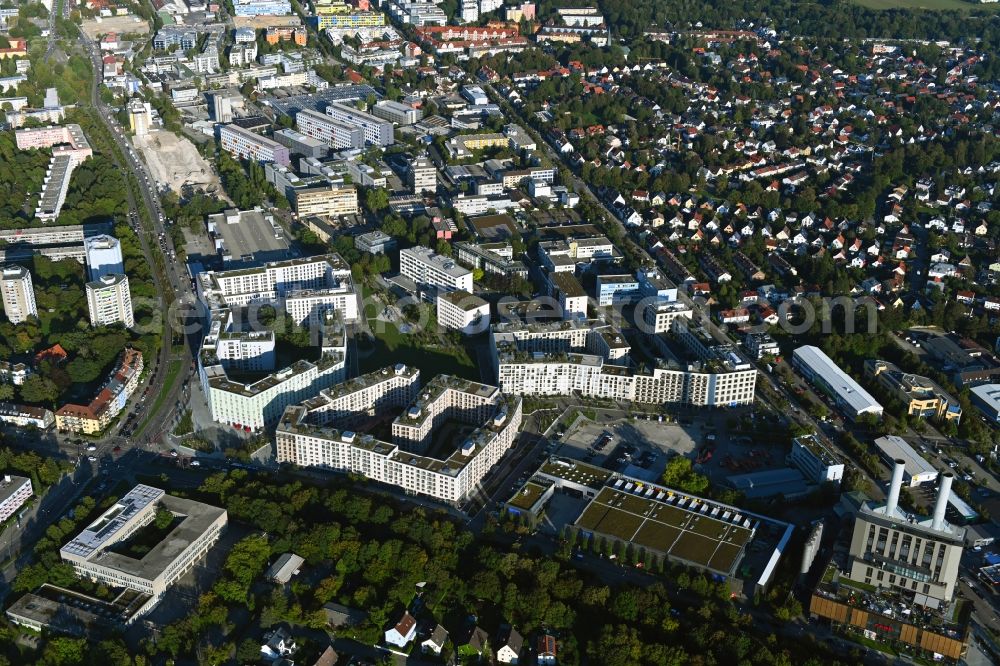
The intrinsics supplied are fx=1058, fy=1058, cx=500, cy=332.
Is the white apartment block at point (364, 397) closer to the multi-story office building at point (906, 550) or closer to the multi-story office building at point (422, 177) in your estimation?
the multi-story office building at point (906, 550)

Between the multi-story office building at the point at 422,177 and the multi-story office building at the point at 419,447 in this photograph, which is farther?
the multi-story office building at the point at 422,177

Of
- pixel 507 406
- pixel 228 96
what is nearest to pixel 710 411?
pixel 507 406

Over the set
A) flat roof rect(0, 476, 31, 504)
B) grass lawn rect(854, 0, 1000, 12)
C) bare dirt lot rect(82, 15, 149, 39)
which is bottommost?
flat roof rect(0, 476, 31, 504)

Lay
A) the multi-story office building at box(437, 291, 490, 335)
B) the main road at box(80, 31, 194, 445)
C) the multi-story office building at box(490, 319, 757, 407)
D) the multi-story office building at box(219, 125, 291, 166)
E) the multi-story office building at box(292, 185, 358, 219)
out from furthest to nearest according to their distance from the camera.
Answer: the multi-story office building at box(219, 125, 291, 166) < the multi-story office building at box(292, 185, 358, 219) < the multi-story office building at box(437, 291, 490, 335) < the multi-story office building at box(490, 319, 757, 407) < the main road at box(80, 31, 194, 445)

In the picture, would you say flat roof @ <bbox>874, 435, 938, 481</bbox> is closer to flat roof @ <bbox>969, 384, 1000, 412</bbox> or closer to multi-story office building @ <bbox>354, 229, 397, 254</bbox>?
flat roof @ <bbox>969, 384, 1000, 412</bbox>

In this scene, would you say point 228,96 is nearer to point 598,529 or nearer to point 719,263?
point 719,263

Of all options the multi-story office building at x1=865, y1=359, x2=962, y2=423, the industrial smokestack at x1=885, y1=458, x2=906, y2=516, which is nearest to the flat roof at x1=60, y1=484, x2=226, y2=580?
the industrial smokestack at x1=885, y1=458, x2=906, y2=516

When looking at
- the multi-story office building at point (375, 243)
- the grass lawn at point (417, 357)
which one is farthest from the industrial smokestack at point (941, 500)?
the multi-story office building at point (375, 243)
